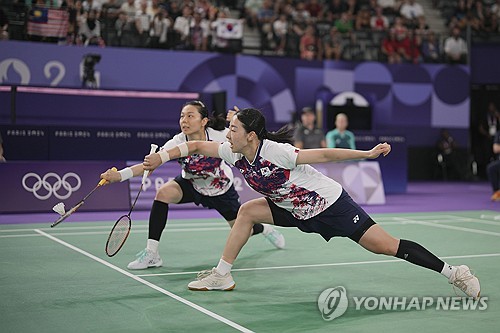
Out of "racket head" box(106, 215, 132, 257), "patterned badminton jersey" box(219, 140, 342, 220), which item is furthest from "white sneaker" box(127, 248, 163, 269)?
"patterned badminton jersey" box(219, 140, 342, 220)

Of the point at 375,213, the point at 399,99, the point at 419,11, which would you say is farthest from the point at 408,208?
the point at 419,11

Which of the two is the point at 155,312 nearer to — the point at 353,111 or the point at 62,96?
the point at 62,96

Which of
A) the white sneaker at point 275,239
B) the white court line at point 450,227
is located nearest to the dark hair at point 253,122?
the white sneaker at point 275,239

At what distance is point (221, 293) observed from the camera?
20.7ft

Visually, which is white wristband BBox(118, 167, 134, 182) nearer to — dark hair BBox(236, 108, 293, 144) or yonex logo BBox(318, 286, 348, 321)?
dark hair BBox(236, 108, 293, 144)

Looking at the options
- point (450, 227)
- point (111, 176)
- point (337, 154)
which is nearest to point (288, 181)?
point (337, 154)

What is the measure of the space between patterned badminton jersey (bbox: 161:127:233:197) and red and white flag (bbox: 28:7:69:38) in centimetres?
1055

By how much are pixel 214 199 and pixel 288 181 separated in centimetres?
195

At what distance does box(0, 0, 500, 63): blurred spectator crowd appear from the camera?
1795 cm

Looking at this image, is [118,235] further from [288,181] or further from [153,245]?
[288,181]

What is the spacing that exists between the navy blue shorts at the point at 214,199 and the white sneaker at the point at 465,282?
2.74 metres

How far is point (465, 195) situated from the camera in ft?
59.3

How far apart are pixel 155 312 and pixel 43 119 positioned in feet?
37.0

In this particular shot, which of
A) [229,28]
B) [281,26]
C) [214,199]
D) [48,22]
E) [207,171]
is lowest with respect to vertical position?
[214,199]
